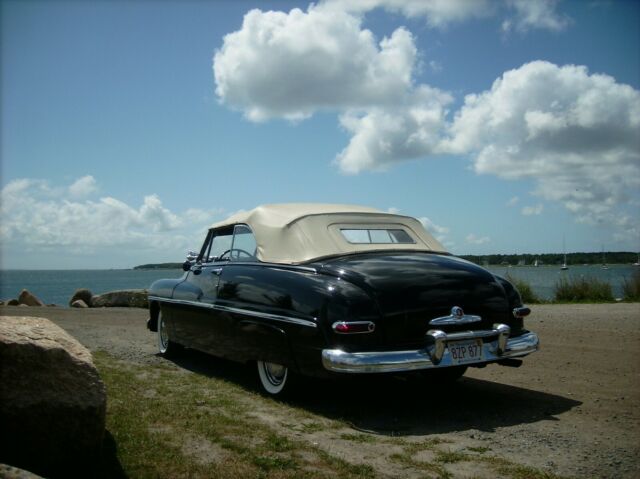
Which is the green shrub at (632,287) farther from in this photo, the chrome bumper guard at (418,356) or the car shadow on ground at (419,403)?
the chrome bumper guard at (418,356)

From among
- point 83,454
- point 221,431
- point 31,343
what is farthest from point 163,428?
point 31,343

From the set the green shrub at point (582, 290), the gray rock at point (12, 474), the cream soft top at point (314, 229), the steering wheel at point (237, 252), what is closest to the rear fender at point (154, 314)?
the steering wheel at point (237, 252)

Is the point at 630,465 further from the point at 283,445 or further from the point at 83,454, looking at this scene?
the point at 83,454

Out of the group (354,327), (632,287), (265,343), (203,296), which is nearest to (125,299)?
(203,296)

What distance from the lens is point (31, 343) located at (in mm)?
3471

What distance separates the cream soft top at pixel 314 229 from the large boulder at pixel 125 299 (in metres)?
12.6

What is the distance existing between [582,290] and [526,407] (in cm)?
1249

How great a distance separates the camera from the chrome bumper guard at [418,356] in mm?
4449

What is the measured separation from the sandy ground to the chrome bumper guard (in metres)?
0.46

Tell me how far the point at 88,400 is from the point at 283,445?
1231 millimetres

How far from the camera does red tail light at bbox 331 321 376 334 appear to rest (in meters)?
4.52

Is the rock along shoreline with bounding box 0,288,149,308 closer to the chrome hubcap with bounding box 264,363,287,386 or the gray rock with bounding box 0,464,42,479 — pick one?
the chrome hubcap with bounding box 264,363,287,386

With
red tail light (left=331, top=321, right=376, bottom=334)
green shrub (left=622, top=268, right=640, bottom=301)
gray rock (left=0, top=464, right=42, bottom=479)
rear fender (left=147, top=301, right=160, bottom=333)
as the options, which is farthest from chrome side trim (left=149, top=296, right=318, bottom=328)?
green shrub (left=622, top=268, right=640, bottom=301)

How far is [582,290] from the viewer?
653 inches
